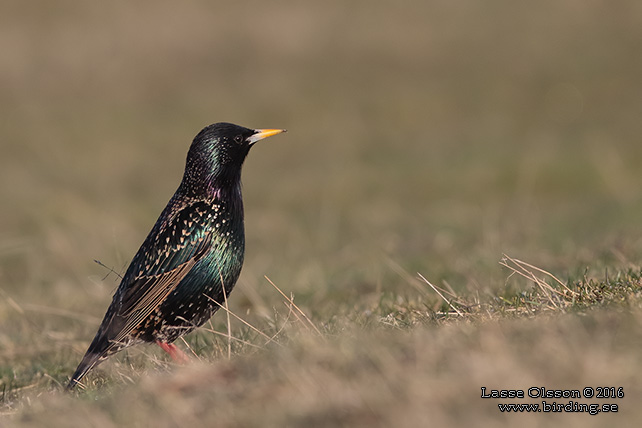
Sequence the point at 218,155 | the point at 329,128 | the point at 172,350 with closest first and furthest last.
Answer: the point at 172,350 → the point at 218,155 → the point at 329,128

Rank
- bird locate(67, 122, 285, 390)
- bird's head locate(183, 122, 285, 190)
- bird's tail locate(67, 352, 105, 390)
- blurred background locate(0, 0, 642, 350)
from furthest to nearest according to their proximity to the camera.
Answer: blurred background locate(0, 0, 642, 350) → bird's head locate(183, 122, 285, 190) → bird locate(67, 122, 285, 390) → bird's tail locate(67, 352, 105, 390)

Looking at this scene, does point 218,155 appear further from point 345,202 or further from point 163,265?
point 345,202

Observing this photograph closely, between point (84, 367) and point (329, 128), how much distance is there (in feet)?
57.7

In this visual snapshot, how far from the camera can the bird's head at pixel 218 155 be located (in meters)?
5.85

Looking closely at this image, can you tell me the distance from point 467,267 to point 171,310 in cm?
393

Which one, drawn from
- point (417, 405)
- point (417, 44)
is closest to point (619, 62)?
point (417, 44)

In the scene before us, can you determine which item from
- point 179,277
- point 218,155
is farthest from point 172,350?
point 218,155

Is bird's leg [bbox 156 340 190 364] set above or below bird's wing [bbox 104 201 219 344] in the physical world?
below

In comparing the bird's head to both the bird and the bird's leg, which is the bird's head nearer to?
the bird

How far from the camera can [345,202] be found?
59.4ft

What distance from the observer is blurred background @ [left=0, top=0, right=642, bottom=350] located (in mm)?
13242

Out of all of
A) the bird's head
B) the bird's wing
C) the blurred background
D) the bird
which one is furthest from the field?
the bird's head

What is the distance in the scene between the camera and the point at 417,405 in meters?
3.21

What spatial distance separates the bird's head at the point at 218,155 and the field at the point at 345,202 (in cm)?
97
